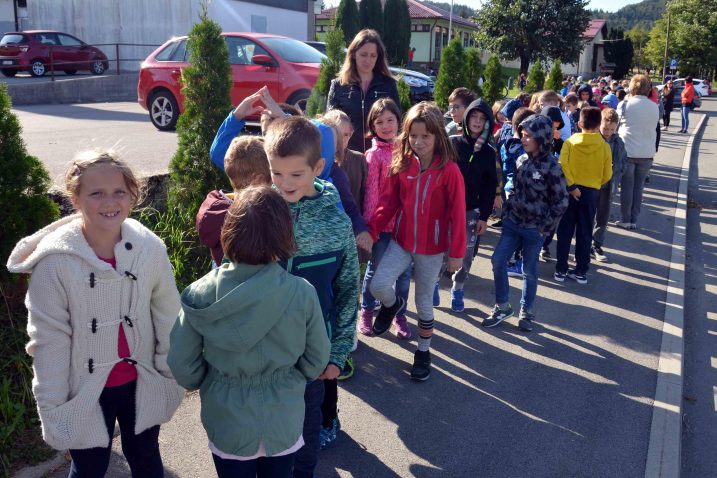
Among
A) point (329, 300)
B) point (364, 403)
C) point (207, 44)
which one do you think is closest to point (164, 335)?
point (329, 300)

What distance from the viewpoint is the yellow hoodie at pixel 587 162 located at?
6.80m

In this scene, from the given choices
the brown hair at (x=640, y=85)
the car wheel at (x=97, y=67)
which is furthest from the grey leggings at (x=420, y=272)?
the car wheel at (x=97, y=67)

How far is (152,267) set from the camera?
103 inches

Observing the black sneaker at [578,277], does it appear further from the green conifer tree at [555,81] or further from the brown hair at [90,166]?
the green conifer tree at [555,81]

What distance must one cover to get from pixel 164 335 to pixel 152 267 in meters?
0.30

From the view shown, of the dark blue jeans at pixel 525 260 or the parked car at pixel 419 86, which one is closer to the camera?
the dark blue jeans at pixel 525 260

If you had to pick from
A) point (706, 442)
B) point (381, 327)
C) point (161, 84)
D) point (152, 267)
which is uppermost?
point (161, 84)

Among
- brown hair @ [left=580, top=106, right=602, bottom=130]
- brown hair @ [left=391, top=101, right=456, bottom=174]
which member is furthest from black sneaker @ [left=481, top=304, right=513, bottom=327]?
brown hair @ [left=580, top=106, right=602, bottom=130]

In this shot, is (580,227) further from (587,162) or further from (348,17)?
(348,17)

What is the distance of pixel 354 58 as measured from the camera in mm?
5633

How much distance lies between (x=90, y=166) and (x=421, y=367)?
276cm

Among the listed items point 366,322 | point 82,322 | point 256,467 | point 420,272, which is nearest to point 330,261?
point 256,467

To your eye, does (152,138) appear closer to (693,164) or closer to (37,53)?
(693,164)

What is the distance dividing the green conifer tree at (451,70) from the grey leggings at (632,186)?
3.65 metres
